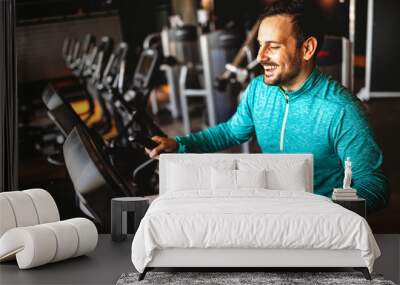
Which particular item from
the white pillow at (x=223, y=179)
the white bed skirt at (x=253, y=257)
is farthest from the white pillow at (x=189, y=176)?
the white bed skirt at (x=253, y=257)

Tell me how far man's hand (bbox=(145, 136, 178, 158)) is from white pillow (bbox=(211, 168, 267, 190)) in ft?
3.27

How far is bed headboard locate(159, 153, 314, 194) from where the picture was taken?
680cm

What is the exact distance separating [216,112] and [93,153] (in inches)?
49.4

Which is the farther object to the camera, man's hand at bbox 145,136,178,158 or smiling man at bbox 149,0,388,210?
man's hand at bbox 145,136,178,158

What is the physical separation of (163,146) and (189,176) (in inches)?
36.0

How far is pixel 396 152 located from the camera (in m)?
7.31

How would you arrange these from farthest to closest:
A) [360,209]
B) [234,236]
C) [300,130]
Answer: [300,130]
[360,209]
[234,236]

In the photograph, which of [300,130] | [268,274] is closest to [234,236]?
[268,274]

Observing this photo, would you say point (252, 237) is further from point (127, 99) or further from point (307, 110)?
point (127, 99)

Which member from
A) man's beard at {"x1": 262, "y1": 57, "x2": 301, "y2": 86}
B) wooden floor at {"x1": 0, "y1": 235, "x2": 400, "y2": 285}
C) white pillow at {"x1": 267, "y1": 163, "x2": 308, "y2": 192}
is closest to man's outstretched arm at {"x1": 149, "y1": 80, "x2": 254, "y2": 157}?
man's beard at {"x1": 262, "y1": 57, "x2": 301, "y2": 86}

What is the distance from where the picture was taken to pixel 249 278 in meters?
5.26

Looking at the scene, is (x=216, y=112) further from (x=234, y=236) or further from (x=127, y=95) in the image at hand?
(x=234, y=236)

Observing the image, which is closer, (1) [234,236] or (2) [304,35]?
(1) [234,236]

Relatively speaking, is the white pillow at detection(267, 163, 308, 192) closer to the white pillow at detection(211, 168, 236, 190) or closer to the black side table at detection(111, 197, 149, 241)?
the white pillow at detection(211, 168, 236, 190)
